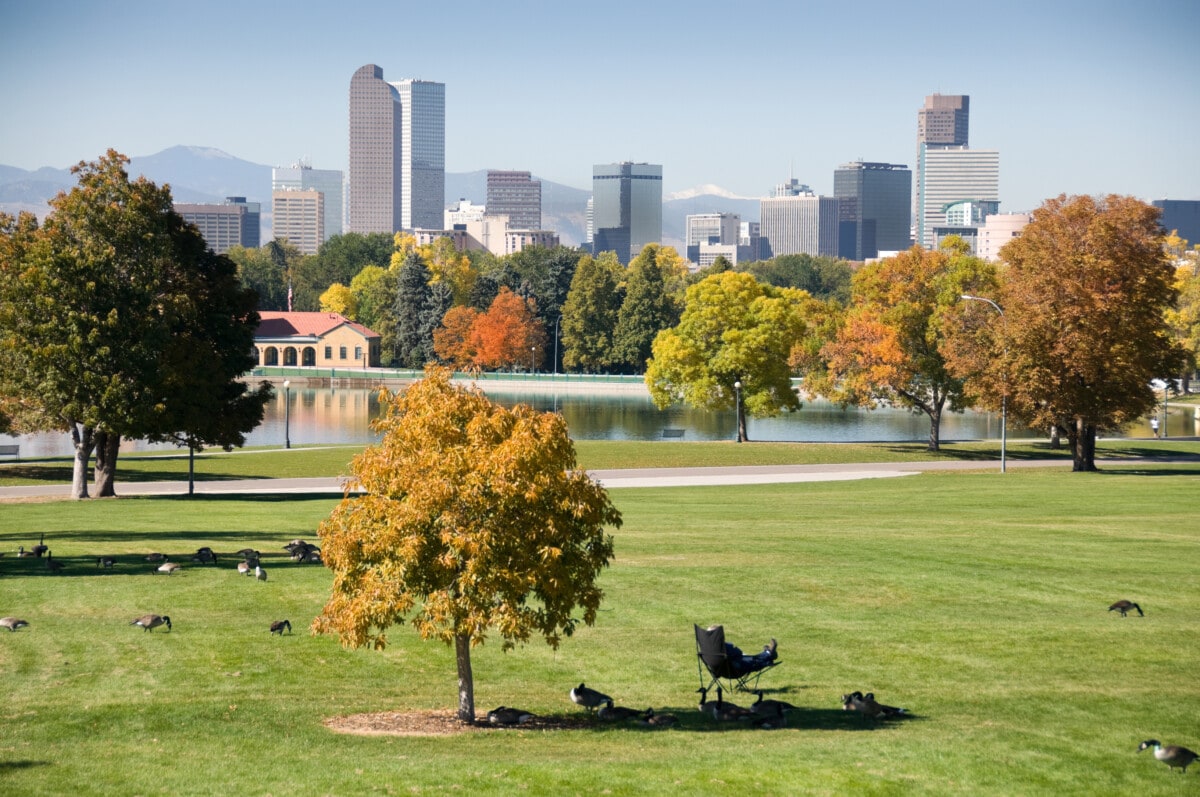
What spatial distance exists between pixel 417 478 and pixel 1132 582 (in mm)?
15426

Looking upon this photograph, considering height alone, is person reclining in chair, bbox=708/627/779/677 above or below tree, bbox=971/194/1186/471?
below

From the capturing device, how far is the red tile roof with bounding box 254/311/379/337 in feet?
536

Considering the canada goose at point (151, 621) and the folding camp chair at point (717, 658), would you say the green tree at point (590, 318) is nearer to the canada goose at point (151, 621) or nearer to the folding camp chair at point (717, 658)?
the canada goose at point (151, 621)

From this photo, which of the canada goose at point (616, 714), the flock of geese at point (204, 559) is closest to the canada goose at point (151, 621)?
the flock of geese at point (204, 559)

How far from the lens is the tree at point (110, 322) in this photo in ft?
134

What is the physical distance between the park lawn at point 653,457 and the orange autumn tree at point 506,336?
77365mm

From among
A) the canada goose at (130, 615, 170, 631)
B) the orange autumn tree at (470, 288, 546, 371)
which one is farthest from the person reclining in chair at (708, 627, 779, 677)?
the orange autumn tree at (470, 288, 546, 371)

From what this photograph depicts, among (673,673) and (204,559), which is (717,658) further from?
(204,559)

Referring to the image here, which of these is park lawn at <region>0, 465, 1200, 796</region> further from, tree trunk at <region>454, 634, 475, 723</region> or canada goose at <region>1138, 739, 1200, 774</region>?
tree trunk at <region>454, 634, 475, 723</region>

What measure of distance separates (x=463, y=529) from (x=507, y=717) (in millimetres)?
2521

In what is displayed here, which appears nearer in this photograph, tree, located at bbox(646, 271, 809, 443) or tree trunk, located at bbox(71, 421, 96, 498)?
tree trunk, located at bbox(71, 421, 96, 498)

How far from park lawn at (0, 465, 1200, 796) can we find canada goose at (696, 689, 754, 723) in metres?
0.20

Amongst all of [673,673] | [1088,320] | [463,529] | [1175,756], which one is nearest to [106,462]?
[673,673]

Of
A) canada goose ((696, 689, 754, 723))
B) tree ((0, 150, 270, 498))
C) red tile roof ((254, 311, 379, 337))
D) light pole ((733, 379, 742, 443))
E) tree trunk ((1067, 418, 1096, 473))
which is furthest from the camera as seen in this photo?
red tile roof ((254, 311, 379, 337))
